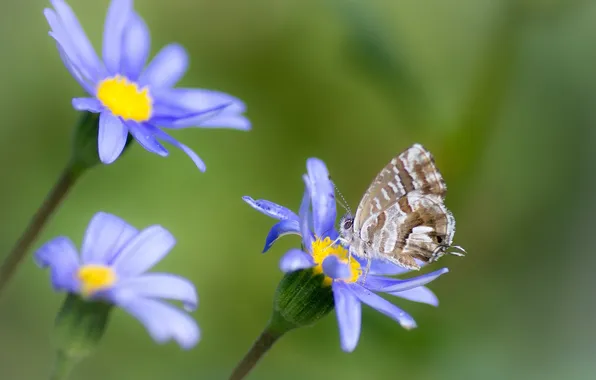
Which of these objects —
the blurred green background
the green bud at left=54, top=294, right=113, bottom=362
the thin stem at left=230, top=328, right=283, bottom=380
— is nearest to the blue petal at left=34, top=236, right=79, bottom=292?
the green bud at left=54, top=294, right=113, bottom=362

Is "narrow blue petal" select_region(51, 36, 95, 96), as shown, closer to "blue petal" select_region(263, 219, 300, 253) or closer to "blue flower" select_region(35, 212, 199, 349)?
"blue flower" select_region(35, 212, 199, 349)

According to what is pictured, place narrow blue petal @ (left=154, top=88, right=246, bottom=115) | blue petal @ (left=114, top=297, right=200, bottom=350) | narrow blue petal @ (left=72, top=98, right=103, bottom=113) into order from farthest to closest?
narrow blue petal @ (left=154, top=88, right=246, bottom=115) → narrow blue petal @ (left=72, top=98, right=103, bottom=113) → blue petal @ (left=114, top=297, right=200, bottom=350)

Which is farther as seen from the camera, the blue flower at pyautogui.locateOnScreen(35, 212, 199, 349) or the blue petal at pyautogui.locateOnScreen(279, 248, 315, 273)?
the blue petal at pyautogui.locateOnScreen(279, 248, 315, 273)

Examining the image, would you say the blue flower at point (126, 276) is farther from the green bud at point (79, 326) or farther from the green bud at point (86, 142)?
the green bud at point (86, 142)

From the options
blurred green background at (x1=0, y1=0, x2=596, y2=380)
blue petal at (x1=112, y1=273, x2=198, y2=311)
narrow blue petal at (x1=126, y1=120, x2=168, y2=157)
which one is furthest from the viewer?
blurred green background at (x1=0, y1=0, x2=596, y2=380)

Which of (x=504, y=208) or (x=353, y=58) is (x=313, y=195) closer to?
(x=353, y=58)

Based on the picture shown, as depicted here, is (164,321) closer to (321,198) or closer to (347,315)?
(347,315)

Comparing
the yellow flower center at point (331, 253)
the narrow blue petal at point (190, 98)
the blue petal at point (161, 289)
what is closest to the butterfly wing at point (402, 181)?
the yellow flower center at point (331, 253)
